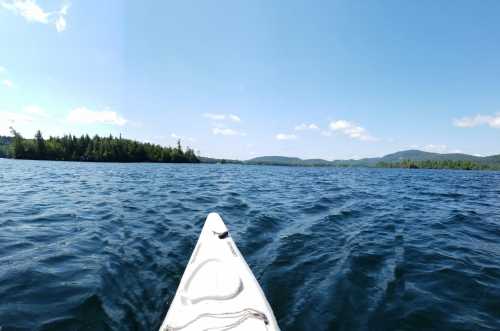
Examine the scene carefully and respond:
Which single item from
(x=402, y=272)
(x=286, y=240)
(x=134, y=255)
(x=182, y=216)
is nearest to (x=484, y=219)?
(x=402, y=272)

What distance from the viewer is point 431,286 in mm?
5438

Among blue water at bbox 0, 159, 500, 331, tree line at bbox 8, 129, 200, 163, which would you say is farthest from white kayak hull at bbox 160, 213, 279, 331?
tree line at bbox 8, 129, 200, 163

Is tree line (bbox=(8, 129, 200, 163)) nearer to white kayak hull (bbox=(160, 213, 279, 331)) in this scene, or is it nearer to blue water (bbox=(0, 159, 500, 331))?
blue water (bbox=(0, 159, 500, 331))

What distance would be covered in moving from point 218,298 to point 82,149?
120913 mm

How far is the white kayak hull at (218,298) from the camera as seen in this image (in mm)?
3514

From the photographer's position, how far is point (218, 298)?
4.20 metres

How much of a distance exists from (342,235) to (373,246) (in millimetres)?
1274

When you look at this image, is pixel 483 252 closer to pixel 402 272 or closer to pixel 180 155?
pixel 402 272

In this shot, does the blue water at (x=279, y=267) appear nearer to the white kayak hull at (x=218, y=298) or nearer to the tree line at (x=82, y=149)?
the white kayak hull at (x=218, y=298)

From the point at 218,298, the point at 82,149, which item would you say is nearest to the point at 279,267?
the point at 218,298

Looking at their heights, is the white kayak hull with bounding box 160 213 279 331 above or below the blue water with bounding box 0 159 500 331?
above

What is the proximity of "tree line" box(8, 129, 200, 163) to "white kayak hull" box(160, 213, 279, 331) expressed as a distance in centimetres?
11333

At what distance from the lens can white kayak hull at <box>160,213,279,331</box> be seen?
3514 millimetres

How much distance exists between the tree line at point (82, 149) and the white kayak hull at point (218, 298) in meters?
113
